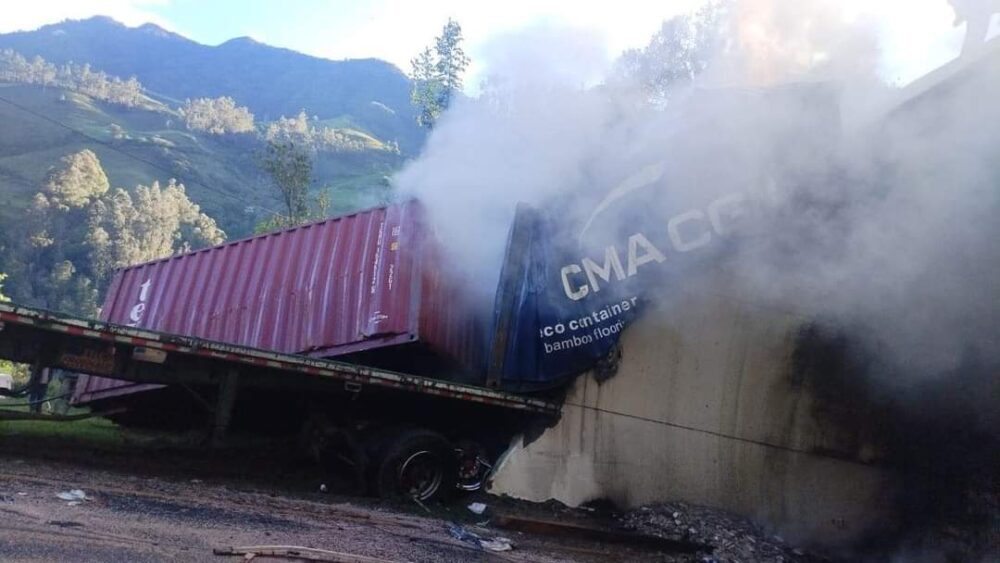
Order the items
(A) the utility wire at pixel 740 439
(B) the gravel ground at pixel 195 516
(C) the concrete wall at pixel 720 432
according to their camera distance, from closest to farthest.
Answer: (B) the gravel ground at pixel 195 516, (C) the concrete wall at pixel 720 432, (A) the utility wire at pixel 740 439

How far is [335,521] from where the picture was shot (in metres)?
5.27

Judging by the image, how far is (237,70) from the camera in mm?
156875

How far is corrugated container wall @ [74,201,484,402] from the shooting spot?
7.42 meters

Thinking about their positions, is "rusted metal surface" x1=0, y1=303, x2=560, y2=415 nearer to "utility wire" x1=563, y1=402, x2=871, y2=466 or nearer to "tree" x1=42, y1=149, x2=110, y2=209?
"utility wire" x1=563, y1=402, x2=871, y2=466

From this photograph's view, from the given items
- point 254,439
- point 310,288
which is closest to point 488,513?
point 254,439

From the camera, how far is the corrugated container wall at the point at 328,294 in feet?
24.3

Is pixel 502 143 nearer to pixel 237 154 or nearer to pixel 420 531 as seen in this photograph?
pixel 420 531

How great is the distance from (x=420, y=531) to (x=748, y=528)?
12.5 ft

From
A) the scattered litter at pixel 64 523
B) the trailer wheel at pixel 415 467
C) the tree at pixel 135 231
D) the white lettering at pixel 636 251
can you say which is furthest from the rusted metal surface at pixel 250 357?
Result: the tree at pixel 135 231

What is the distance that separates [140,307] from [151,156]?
2729 inches

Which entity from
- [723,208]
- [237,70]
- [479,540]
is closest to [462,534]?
[479,540]

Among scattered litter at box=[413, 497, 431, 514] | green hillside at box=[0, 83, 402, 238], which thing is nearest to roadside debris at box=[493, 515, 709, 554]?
scattered litter at box=[413, 497, 431, 514]

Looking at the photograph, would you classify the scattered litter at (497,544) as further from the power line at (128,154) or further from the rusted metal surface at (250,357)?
the power line at (128,154)

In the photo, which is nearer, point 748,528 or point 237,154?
point 748,528
